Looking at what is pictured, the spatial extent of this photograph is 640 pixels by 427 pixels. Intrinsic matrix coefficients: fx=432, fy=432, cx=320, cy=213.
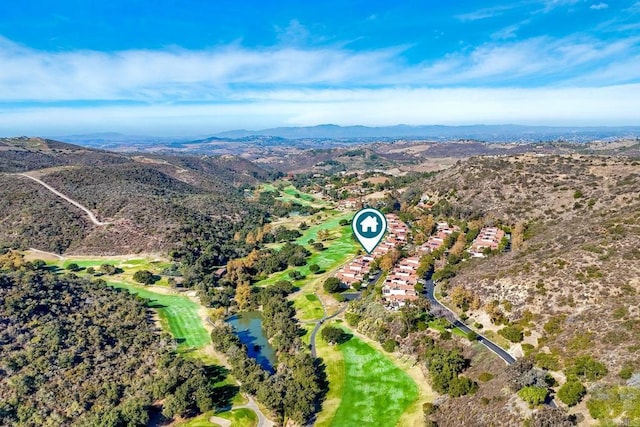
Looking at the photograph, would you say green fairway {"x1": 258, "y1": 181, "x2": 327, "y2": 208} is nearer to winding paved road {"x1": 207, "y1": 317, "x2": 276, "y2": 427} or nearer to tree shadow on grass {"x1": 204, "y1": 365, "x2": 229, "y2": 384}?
tree shadow on grass {"x1": 204, "y1": 365, "x2": 229, "y2": 384}

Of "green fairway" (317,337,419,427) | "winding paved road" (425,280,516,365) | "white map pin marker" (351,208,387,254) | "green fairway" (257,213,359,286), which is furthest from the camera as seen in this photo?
"green fairway" (257,213,359,286)

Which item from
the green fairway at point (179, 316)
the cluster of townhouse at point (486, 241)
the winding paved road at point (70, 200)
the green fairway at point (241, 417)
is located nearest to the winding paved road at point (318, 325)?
the green fairway at point (241, 417)

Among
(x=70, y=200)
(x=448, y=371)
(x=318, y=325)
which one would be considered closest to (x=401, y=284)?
(x=318, y=325)

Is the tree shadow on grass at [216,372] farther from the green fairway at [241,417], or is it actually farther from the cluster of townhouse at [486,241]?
the cluster of townhouse at [486,241]

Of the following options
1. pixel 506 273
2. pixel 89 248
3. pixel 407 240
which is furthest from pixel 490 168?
pixel 89 248

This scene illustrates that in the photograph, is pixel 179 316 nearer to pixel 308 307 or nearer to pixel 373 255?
pixel 308 307

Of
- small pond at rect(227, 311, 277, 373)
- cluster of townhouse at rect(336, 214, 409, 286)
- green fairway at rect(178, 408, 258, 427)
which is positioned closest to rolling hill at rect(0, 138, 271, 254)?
small pond at rect(227, 311, 277, 373)
